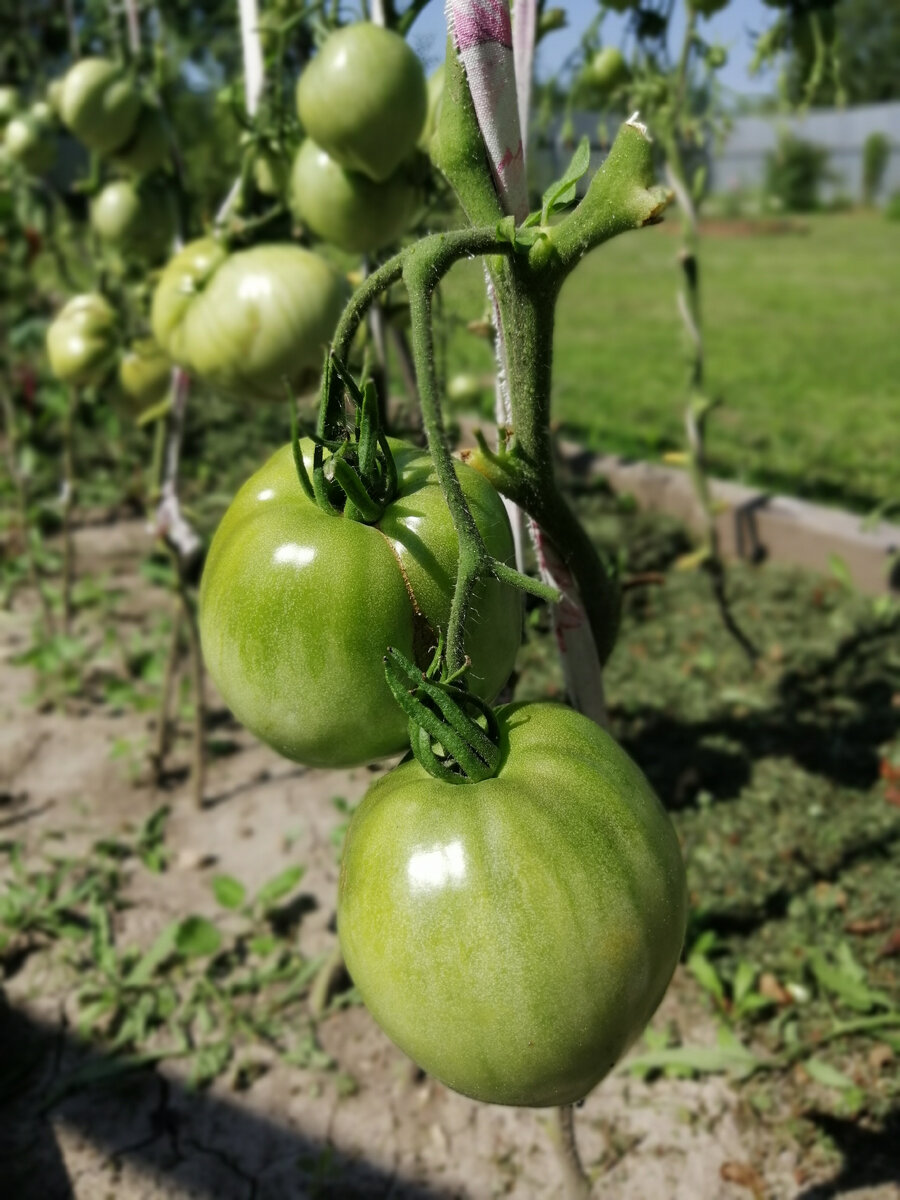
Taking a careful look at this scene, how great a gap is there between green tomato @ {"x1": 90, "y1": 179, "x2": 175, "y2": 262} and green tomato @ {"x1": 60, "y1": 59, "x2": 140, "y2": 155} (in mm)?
105

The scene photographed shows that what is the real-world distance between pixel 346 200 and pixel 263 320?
32 centimetres

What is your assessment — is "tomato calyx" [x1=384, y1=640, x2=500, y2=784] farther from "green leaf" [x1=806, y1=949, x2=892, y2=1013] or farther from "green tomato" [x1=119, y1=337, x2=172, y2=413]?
"green tomato" [x1=119, y1=337, x2=172, y2=413]

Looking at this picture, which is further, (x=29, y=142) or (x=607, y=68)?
(x=29, y=142)

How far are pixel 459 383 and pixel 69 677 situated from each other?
143 cm

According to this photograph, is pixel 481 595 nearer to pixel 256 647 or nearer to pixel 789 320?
pixel 256 647

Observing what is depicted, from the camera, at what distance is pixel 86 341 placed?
212 centimetres

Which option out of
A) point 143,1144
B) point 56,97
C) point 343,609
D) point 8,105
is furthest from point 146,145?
point 143,1144

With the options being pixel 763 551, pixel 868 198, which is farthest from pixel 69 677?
pixel 868 198

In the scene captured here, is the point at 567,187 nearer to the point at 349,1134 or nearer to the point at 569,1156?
the point at 569,1156

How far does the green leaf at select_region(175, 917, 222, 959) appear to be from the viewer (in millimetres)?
1879

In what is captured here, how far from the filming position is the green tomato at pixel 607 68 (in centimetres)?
241

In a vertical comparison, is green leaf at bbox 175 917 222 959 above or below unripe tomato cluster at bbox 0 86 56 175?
below

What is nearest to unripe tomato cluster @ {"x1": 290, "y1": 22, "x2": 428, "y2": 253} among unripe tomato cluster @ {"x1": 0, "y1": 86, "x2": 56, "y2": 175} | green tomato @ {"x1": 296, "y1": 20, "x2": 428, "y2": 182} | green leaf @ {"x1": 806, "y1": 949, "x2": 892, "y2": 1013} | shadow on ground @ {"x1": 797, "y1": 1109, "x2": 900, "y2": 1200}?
green tomato @ {"x1": 296, "y1": 20, "x2": 428, "y2": 182}

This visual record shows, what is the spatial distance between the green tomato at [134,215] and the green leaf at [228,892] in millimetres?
1360
